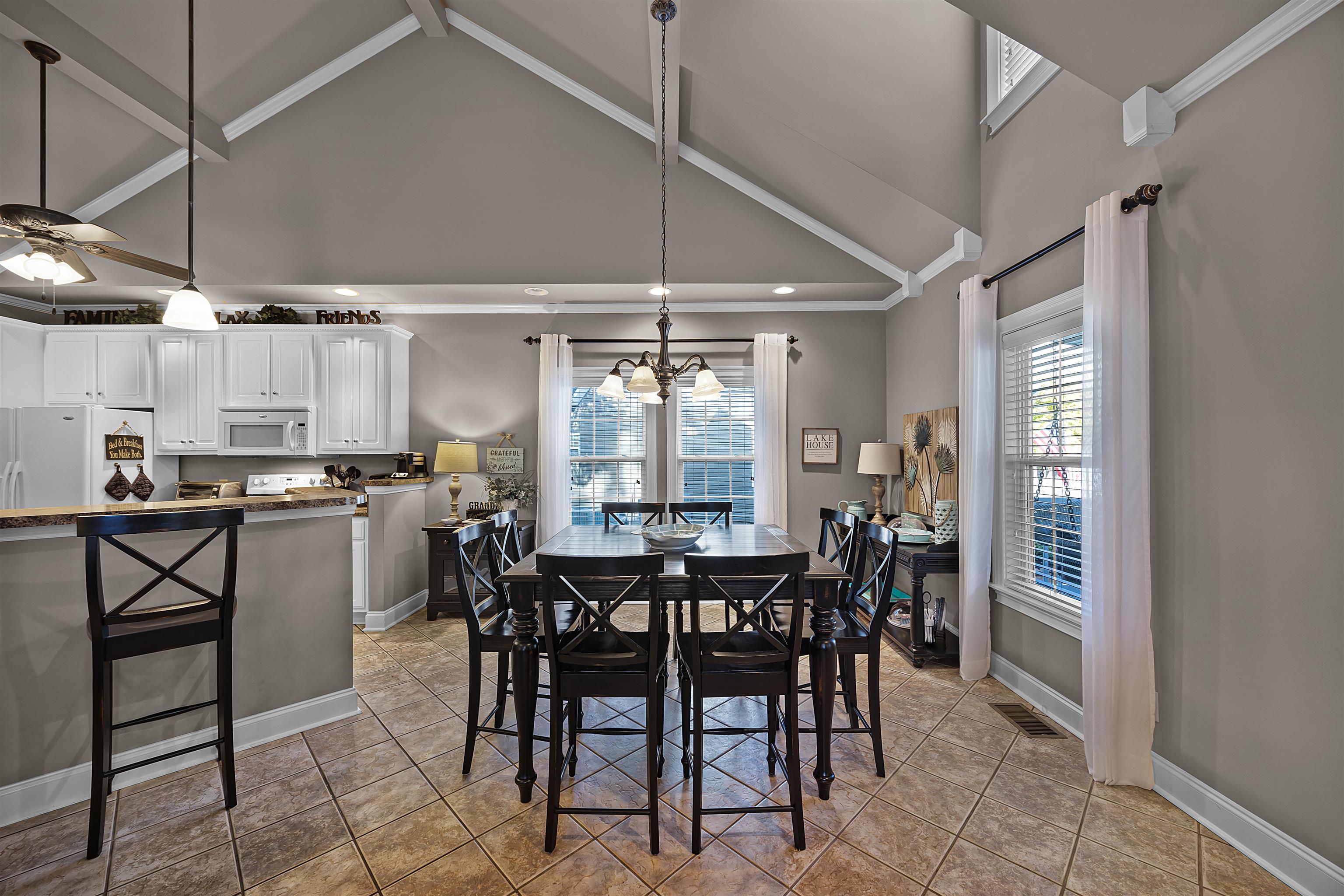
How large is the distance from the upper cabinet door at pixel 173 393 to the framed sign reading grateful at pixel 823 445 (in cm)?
542

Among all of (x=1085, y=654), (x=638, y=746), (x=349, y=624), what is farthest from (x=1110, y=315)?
(x=349, y=624)

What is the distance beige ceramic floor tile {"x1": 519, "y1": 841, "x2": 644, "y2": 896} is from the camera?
1629 mm

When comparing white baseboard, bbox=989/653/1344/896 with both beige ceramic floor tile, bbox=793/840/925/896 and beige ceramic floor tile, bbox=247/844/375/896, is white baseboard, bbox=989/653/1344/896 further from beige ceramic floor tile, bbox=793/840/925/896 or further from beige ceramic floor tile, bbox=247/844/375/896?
beige ceramic floor tile, bbox=247/844/375/896

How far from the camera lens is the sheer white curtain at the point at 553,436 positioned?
4.82m

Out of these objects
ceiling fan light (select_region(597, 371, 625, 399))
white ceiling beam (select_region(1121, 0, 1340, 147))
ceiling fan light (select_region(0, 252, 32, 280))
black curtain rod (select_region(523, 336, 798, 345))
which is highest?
white ceiling beam (select_region(1121, 0, 1340, 147))

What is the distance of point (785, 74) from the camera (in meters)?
3.05

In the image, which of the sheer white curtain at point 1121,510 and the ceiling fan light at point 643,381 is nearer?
the sheer white curtain at point 1121,510

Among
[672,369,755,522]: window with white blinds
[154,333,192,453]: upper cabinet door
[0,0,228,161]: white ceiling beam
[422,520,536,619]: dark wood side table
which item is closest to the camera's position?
[0,0,228,161]: white ceiling beam

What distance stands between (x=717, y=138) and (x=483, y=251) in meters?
2.03

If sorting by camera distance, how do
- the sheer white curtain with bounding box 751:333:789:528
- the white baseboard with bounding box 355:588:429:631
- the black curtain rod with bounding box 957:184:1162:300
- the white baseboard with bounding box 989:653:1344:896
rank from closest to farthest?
the white baseboard with bounding box 989:653:1344:896, the black curtain rod with bounding box 957:184:1162:300, the white baseboard with bounding box 355:588:429:631, the sheer white curtain with bounding box 751:333:789:528

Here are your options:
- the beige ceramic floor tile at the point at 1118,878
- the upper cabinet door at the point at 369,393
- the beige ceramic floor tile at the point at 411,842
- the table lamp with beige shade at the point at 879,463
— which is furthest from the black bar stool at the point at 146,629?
the table lamp with beige shade at the point at 879,463

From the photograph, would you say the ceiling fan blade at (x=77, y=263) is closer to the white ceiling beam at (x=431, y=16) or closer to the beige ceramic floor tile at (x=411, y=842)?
the white ceiling beam at (x=431, y=16)

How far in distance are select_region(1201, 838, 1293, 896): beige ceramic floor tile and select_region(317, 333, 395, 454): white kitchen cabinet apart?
5.37 metres

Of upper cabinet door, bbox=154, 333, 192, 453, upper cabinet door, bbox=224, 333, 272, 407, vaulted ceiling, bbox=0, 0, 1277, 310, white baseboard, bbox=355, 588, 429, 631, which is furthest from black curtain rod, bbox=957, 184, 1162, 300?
upper cabinet door, bbox=154, 333, 192, 453
